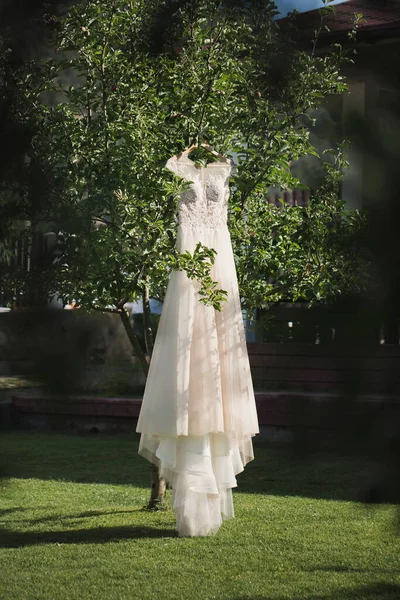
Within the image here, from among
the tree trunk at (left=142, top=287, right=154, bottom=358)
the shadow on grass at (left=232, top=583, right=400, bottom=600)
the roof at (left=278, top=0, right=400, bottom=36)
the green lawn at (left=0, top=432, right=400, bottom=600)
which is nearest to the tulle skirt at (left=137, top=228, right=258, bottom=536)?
the green lawn at (left=0, top=432, right=400, bottom=600)

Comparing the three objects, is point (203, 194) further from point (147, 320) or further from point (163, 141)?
point (147, 320)

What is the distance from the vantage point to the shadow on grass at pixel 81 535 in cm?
477

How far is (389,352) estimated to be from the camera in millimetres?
1105

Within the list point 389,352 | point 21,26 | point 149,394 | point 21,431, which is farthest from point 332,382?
point 21,431

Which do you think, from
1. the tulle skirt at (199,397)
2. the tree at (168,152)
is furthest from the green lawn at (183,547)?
the tree at (168,152)

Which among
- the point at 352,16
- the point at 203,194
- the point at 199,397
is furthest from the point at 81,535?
the point at 352,16

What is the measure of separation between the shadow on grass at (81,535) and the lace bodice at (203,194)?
5.45 feet

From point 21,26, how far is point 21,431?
7.37 meters

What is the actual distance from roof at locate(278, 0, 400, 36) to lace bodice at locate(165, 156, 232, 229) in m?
3.52

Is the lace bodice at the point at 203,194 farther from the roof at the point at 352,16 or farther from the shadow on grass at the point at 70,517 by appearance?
the roof at the point at 352,16

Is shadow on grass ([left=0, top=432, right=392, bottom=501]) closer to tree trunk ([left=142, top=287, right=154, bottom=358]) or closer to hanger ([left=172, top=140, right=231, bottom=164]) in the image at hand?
tree trunk ([left=142, top=287, right=154, bottom=358])

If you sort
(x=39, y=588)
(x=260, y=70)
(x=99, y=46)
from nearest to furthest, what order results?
(x=260, y=70)
(x=99, y=46)
(x=39, y=588)

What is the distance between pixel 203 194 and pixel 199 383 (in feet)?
3.30

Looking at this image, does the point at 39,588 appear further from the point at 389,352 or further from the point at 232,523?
the point at 389,352
